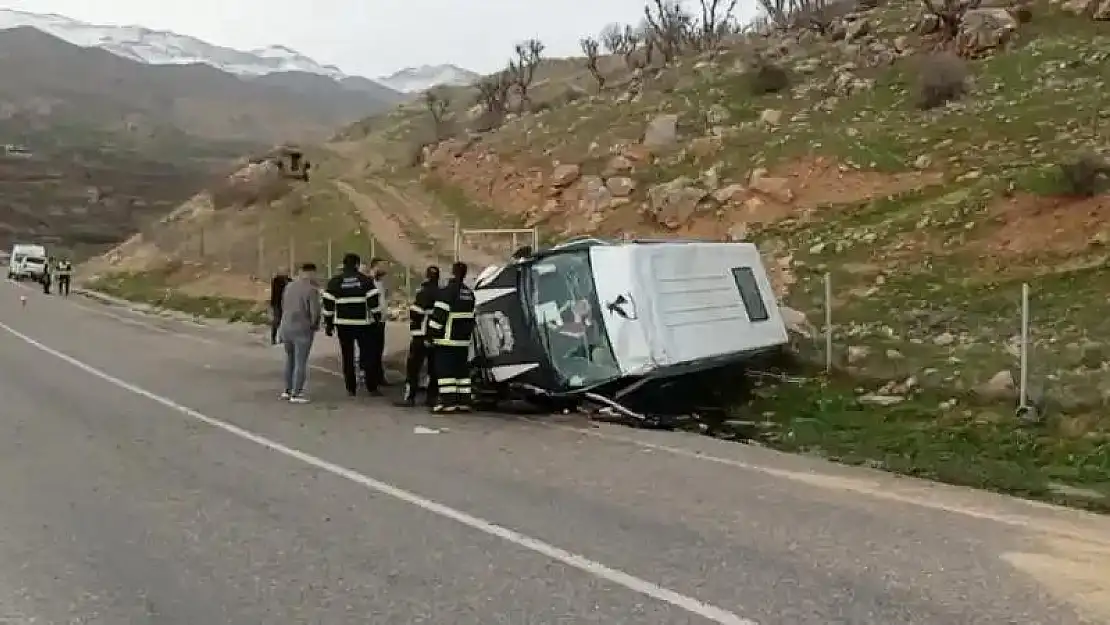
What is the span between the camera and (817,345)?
14.8 m

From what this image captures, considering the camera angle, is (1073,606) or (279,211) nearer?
(1073,606)

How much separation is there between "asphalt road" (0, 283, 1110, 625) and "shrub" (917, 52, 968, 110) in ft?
71.9

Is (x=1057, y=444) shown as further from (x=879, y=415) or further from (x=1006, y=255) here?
(x=1006, y=255)

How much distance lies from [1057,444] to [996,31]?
2713 cm

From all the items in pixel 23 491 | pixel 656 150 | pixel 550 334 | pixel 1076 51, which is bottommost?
pixel 23 491

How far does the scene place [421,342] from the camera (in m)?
13.4

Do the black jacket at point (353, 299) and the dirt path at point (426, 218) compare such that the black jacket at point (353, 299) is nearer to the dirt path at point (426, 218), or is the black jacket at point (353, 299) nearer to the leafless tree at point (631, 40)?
the dirt path at point (426, 218)

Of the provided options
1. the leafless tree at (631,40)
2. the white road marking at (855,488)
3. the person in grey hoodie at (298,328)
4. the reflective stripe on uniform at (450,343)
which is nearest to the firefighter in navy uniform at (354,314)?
the person in grey hoodie at (298,328)

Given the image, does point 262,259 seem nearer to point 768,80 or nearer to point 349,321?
point 768,80

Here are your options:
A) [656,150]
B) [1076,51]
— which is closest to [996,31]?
[1076,51]

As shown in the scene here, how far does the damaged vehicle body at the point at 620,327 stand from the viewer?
38.3ft

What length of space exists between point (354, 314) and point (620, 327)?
3637 millimetres

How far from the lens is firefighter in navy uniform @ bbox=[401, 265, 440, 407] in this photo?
13039 mm

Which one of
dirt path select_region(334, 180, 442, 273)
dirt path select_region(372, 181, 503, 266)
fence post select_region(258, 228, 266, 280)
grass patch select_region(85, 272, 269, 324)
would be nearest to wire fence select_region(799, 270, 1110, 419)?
dirt path select_region(372, 181, 503, 266)
